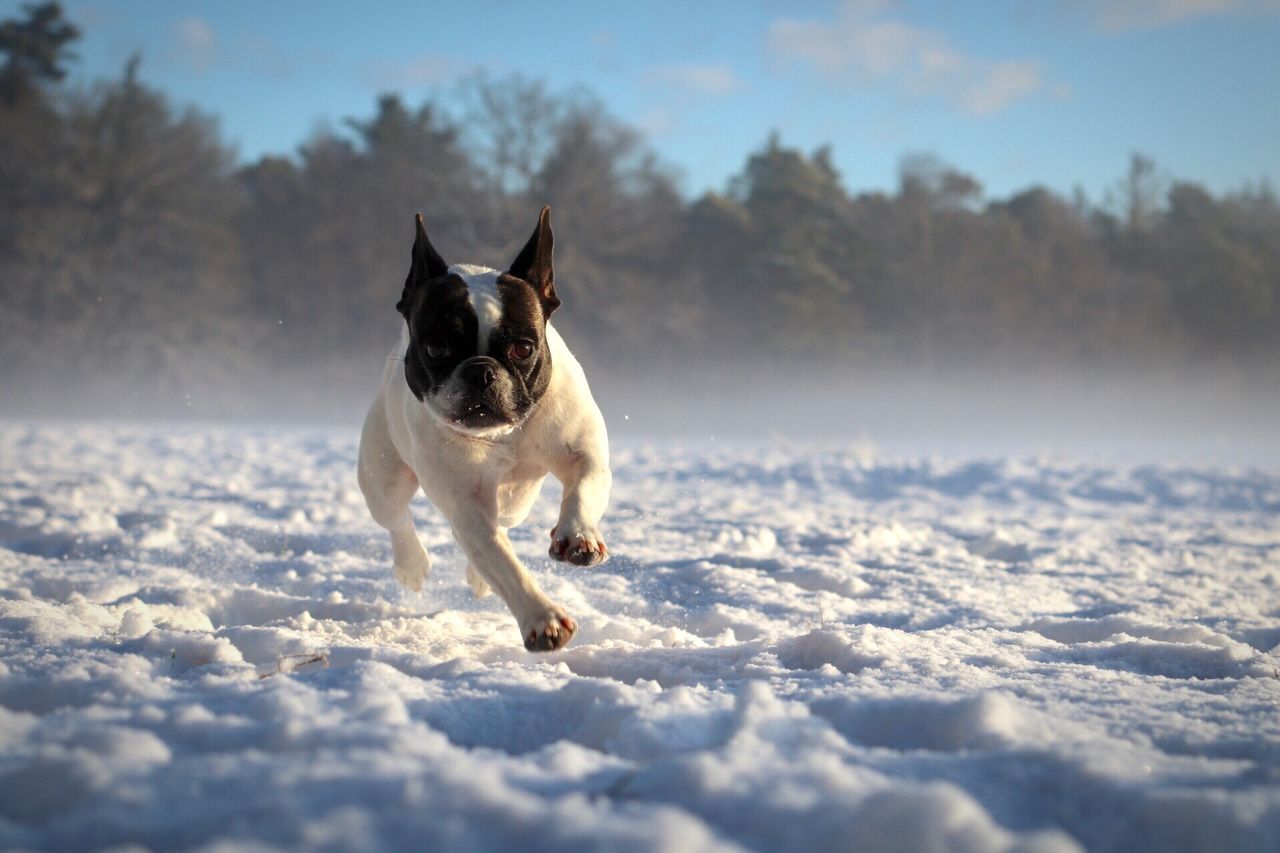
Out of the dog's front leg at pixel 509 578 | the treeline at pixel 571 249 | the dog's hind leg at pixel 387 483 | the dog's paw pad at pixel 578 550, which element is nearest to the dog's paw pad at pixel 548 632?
the dog's front leg at pixel 509 578

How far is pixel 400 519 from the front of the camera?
13.9 feet

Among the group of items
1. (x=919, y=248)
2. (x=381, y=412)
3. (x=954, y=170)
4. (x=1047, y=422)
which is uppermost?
(x=954, y=170)

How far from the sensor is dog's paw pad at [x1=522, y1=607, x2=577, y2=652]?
285 centimetres

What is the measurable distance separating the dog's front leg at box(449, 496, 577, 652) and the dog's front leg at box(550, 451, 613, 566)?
148mm

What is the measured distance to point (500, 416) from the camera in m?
3.18

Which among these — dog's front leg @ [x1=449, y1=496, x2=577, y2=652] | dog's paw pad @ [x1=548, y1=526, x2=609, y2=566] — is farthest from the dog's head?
dog's paw pad @ [x1=548, y1=526, x2=609, y2=566]

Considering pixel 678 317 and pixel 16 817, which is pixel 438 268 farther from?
pixel 678 317

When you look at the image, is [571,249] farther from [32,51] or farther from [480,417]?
[480,417]

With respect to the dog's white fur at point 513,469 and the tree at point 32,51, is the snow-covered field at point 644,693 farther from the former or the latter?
the tree at point 32,51

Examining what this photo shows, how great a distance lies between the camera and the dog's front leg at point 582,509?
9.99ft

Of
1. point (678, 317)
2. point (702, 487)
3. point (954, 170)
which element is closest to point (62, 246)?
point (678, 317)

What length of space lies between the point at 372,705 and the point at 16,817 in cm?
68

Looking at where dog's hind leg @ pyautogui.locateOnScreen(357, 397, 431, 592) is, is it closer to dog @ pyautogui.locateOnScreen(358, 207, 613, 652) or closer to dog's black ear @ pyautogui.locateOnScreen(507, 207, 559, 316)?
dog @ pyautogui.locateOnScreen(358, 207, 613, 652)

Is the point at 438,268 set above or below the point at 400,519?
above
